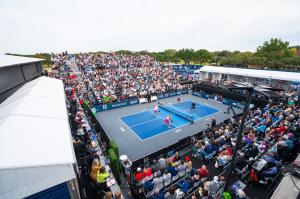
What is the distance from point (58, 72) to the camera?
3061 centimetres

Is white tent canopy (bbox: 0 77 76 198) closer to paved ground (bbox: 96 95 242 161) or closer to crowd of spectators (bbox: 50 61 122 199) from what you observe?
crowd of spectators (bbox: 50 61 122 199)

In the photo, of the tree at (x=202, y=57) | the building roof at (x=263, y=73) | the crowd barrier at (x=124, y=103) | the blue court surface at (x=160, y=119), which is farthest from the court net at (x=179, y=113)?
the tree at (x=202, y=57)

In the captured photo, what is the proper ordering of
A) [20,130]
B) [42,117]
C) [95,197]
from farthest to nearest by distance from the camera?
[95,197], [42,117], [20,130]

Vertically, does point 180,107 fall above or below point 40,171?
below

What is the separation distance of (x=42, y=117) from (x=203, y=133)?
11098mm

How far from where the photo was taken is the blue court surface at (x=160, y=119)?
15788 mm

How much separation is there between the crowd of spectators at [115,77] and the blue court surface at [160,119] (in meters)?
5.38

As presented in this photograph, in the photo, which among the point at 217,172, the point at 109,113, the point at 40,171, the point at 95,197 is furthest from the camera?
the point at 109,113

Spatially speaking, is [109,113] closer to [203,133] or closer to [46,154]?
[203,133]

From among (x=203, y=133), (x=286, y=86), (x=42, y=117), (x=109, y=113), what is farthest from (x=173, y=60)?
(x=42, y=117)

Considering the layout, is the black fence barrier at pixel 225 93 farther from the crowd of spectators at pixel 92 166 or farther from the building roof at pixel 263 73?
the crowd of spectators at pixel 92 166

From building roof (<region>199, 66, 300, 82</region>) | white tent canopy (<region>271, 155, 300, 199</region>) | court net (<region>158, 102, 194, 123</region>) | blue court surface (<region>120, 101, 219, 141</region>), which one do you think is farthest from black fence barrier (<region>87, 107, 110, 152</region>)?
building roof (<region>199, 66, 300, 82</region>)

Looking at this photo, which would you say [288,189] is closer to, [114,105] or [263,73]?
[114,105]

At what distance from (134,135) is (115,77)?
62.1 feet
